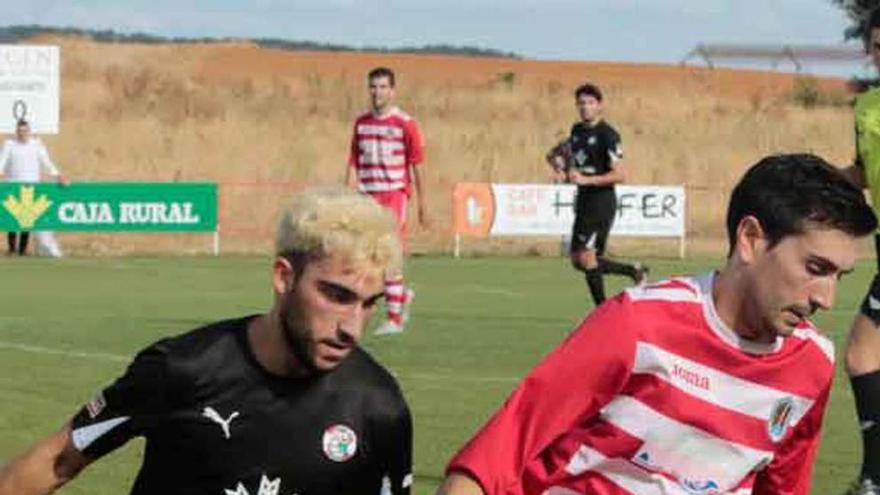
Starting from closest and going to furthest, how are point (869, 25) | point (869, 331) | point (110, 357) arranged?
1. point (869, 331)
2. point (869, 25)
3. point (110, 357)

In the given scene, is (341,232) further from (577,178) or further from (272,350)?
(577,178)

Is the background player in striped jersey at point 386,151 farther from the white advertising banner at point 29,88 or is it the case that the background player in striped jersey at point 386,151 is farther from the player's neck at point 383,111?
the white advertising banner at point 29,88

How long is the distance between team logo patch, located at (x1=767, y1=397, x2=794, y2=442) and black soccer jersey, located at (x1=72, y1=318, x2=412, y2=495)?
0.91 metres

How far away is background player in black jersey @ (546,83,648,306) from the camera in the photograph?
19016mm

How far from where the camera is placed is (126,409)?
16.7 ft

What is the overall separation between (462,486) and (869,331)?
4630mm

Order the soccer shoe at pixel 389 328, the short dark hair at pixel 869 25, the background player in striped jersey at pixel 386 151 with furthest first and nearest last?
the background player in striped jersey at pixel 386 151 < the soccer shoe at pixel 389 328 < the short dark hair at pixel 869 25

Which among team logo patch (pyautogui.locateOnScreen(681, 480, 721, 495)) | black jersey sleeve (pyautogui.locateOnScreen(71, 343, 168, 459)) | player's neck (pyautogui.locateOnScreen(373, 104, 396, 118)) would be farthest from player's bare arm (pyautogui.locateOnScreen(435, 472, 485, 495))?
player's neck (pyautogui.locateOnScreen(373, 104, 396, 118))

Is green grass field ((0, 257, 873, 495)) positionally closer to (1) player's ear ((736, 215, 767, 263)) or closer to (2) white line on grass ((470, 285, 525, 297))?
(2) white line on grass ((470, 285, 525, 297))

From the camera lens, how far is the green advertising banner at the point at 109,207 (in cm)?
2912

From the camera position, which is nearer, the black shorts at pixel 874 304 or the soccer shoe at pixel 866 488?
the soccer shoe at pixel 866 488

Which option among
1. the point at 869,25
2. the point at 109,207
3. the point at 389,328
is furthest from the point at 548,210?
the point at 869,25

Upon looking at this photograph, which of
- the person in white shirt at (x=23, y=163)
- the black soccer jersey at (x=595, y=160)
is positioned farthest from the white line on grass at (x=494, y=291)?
the person in white shirt at (x=23, y=163)

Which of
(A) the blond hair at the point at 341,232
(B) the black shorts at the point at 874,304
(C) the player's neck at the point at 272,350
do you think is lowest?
(B) the black shorts at the point at 874,304
